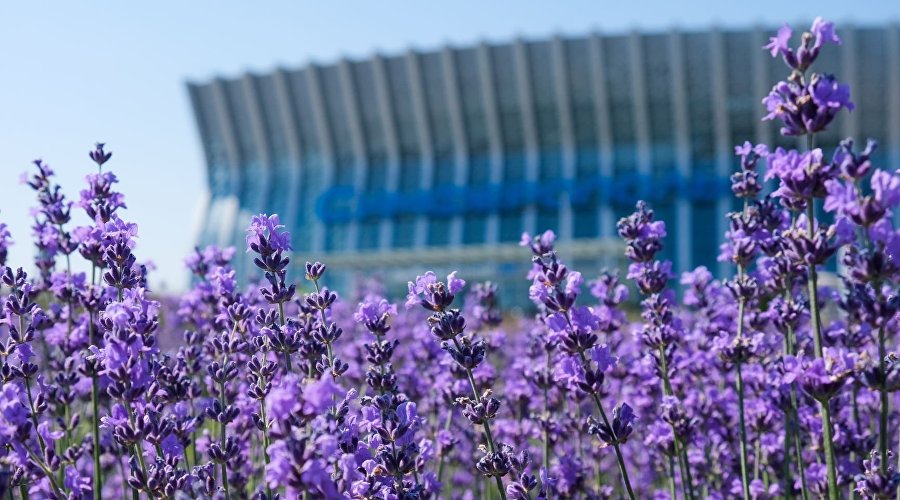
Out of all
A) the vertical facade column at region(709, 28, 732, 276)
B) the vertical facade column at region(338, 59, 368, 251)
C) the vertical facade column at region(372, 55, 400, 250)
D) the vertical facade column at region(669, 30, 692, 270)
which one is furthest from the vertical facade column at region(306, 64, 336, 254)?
the vertical facade column at region(709, 28, 732, 276)

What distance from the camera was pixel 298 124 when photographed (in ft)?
143

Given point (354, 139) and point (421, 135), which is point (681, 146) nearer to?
point (421, 135)

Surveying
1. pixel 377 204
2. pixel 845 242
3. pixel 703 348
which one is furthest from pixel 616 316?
Answer: pixel 377 204

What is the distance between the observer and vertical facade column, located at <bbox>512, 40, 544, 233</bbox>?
38.6m

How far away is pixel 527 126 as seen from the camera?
40219 mm

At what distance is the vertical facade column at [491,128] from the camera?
39312 mm

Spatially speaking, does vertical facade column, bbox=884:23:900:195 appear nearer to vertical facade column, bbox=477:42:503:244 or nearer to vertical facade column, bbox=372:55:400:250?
vertical facade column, bbox=477:42:503:244

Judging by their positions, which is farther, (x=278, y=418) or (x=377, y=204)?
(x=377, y=204)

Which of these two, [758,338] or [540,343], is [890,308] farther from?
[540,343]

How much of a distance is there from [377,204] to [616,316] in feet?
125

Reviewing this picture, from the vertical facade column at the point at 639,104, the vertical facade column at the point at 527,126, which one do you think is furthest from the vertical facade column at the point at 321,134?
the vertical facade column at the point at 639,104

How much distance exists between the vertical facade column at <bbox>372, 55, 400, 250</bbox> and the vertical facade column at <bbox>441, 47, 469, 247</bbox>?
2.78m

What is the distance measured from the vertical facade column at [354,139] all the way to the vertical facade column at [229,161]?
583cm

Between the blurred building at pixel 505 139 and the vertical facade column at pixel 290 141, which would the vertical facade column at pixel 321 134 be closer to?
the blurred building at pixel 505 139
